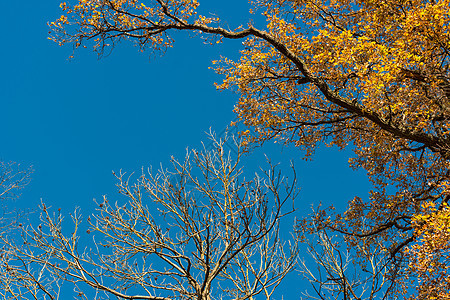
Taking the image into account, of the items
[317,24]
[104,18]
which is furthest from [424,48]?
[104,18]

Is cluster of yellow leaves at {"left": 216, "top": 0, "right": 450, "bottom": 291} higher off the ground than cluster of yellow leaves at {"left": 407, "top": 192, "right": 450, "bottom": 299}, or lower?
higher

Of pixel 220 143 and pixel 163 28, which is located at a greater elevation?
pixel 163 28

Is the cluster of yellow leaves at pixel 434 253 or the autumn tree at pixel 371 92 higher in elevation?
the autumn tree at pixel 371 92

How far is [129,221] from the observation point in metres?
7.38

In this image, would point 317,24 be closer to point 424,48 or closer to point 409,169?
point 424,48

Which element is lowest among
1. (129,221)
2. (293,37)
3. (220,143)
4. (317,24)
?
(129,221)

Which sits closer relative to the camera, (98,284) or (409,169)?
(98,284)

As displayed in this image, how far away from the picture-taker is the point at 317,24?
460 inches

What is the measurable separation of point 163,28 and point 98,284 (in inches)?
256

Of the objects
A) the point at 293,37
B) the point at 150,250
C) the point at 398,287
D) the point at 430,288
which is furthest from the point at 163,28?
the point at 398,287

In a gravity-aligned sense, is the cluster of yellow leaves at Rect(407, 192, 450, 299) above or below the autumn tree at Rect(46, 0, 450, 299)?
below

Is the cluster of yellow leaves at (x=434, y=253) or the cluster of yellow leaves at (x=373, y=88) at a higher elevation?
the cluster of yellow leaves at (x=373, y=88)

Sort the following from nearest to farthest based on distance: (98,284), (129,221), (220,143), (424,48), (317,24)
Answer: (98,284) < (129,221) < (424,48) < (220,143) < (317,24)

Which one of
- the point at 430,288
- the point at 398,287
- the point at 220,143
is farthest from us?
the point at 398,287
